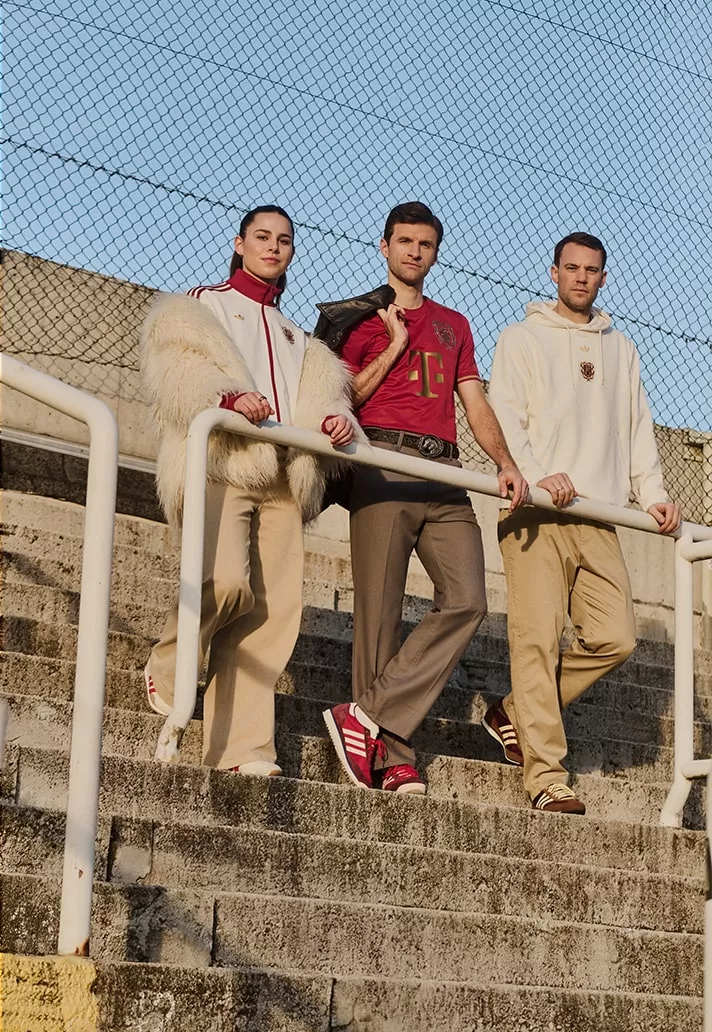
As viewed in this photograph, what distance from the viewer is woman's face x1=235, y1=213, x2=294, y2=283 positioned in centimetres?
518

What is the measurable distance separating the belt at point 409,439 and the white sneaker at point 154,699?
1.00 metres

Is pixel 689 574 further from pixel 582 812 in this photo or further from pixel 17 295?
pixel 17 295

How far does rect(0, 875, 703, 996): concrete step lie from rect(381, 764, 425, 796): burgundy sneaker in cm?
67

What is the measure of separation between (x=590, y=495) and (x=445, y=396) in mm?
550

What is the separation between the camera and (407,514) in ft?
17.3

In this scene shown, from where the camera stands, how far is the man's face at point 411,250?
5488 mm

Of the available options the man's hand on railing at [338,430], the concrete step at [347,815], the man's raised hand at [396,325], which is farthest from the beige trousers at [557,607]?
the man's hand on railing at [338,430]

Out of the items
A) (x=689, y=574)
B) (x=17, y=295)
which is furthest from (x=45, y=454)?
(x=689, y=574)

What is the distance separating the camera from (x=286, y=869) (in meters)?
4.12

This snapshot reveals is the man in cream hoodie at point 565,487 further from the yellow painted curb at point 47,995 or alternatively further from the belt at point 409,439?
the yellow painted curb at point 47,995

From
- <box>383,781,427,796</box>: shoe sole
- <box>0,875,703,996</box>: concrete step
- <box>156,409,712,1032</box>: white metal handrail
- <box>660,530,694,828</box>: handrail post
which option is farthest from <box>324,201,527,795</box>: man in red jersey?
<box>0,875,703,996</box>: concrete step

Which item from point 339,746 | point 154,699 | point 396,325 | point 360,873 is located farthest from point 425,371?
point 360,873

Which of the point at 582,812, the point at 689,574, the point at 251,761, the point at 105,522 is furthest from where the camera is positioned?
the point at 689,574

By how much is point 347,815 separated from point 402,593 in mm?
931
